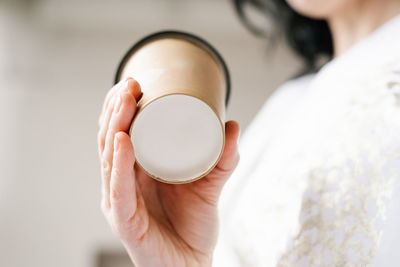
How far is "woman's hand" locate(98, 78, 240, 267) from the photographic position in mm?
375

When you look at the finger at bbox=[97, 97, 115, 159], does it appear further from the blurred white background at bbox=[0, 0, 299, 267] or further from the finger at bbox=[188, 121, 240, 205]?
the blurred white background at bbox=[0, 0, 299, 267]

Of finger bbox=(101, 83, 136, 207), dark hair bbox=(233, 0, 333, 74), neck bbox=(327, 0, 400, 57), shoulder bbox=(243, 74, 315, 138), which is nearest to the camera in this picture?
finger bbox=(101, 83, 136, 207)

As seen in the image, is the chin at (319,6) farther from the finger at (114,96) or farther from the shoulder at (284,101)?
the finger at (114,96)

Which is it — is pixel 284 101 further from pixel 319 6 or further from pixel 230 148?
pixel 230 148

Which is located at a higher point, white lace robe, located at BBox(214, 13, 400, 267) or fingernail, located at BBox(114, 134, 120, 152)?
fingernail, located at BBox(114, 134, 120, 152)

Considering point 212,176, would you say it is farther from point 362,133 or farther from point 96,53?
point 96,53

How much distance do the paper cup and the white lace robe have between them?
0.14 metres

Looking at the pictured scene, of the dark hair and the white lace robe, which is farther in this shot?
the dark hair

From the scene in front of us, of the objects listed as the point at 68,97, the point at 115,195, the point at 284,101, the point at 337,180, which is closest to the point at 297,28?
the point at 284,101

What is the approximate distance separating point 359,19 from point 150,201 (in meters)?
0.52

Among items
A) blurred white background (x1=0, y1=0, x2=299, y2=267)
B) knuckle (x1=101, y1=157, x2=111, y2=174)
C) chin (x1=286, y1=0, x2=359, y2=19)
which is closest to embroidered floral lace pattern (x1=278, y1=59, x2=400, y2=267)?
knuckle (x1=101, y1=157, x2=111, y2=174)

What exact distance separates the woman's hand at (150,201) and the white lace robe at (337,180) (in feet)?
0.23

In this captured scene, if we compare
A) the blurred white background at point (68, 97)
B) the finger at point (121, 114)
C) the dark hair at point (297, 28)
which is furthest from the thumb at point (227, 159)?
the blurred white background at point (68, 97)

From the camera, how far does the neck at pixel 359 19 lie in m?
0.72
